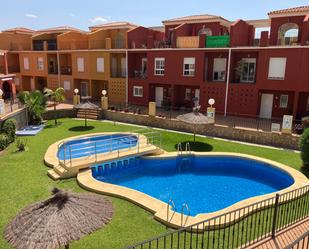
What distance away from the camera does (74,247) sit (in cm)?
920

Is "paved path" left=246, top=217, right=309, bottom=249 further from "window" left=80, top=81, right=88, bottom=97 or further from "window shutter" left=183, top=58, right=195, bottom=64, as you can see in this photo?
"window" left=80, top=81, right=88, bottom=97

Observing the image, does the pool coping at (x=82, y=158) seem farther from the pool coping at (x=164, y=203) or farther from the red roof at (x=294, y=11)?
the red roof at (x=294, y=11)

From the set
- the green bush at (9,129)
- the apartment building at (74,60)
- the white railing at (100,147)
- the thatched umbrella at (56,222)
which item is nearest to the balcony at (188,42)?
the apartment building at (74,60)

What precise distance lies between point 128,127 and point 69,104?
36.2ft

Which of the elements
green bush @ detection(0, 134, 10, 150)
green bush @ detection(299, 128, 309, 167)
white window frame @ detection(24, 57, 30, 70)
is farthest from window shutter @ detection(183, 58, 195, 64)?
white window frame @ detection(24, 57, 30, 70)

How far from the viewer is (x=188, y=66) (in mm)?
27547

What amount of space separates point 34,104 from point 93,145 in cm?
872

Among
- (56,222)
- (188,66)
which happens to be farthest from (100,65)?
(56,222)

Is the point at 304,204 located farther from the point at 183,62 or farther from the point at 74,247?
the point at 183,62

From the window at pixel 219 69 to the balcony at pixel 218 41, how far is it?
2.23 m

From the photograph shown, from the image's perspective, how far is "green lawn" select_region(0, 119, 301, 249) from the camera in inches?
387

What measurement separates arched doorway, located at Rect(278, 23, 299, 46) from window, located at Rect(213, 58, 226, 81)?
5.24 m

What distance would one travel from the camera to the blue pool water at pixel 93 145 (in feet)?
59.8

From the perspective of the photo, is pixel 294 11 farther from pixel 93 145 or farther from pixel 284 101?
pixel 93 145
